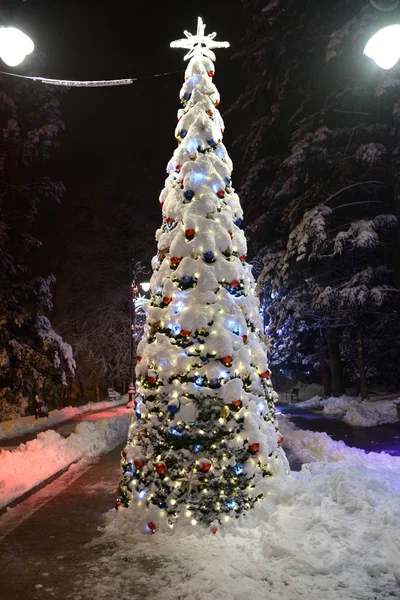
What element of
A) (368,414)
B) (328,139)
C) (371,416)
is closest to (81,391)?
(368,414)

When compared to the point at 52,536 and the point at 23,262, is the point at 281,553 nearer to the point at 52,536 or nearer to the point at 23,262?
the point at 52,536

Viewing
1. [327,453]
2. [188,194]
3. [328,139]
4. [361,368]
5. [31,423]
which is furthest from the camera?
[361,368]

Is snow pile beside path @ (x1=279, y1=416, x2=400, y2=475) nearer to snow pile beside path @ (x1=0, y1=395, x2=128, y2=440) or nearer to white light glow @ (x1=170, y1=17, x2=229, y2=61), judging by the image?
white light glow @ (x1=170, y1=17, x2=229, y2=61)

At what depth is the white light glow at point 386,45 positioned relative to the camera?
4.79m

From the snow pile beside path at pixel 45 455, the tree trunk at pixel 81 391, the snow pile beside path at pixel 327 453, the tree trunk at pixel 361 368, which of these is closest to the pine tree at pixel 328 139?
the tree trunk at pixel 361 368

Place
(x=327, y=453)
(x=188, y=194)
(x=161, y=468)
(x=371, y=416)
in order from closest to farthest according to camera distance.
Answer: (x=161, y=468) < (x=188, y=194) < (x=327, y=453) < (x=371, y=416)

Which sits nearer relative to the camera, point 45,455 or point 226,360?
point 226,360

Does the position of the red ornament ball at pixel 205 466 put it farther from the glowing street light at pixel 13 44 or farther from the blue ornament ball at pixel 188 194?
the glowing street light at pixel 13 44

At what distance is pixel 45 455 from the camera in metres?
11.4

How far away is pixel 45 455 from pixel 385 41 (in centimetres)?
1076

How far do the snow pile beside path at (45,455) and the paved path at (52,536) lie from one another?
12.9 inches

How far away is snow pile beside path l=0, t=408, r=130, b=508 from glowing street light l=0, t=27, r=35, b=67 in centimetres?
639

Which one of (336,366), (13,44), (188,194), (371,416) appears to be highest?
(13,44)

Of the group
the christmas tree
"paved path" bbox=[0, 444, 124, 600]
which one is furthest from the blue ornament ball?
"paved path" bbox=[0, 444, 124, 600]
